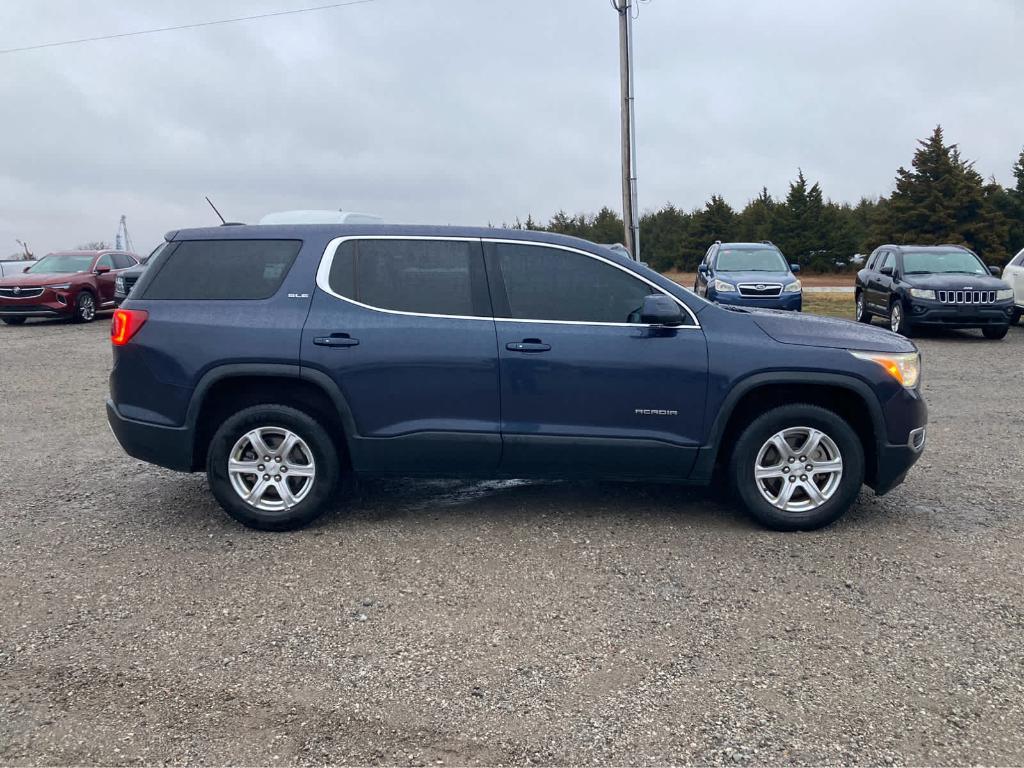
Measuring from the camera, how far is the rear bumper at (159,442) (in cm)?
521

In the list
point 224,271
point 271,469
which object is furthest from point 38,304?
point 271,469

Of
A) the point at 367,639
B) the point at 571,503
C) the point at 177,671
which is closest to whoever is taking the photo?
the point at 177,671

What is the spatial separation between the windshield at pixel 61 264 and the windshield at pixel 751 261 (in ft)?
46.3

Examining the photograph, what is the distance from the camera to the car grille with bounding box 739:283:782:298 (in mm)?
16516

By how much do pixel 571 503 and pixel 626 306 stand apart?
1.39 metres

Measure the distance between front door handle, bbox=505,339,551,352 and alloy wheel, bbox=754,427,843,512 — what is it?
1383 millimetres

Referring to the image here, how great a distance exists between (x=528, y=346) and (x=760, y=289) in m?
12.3

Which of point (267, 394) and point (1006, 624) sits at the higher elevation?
point (267, 394)

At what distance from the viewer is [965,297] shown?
15102 millimetres

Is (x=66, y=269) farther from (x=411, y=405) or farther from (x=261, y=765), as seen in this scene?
(x=261, y=765)

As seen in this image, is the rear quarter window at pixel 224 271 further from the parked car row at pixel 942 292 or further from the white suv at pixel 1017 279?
the white suv at pixel 1017 279

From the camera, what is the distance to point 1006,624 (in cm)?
396

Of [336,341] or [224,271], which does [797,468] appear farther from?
[224,271]

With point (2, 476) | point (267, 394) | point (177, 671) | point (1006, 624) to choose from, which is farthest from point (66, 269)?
point (1006, 624)
